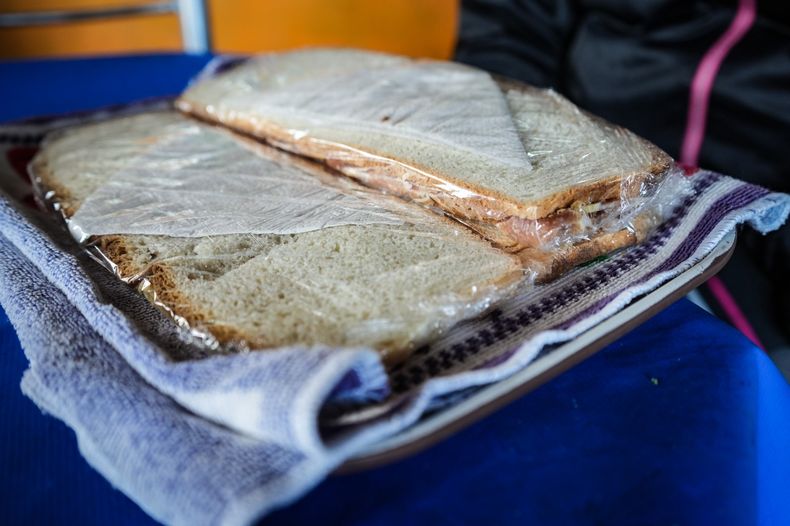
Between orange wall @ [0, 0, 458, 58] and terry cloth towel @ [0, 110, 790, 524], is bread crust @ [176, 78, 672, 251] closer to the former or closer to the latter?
terry cloth towel @ [0, 110, 790, 524]

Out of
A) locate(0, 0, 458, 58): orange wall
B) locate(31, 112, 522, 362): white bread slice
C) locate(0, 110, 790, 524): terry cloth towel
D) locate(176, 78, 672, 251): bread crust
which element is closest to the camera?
locate(0, 110, 790, 524): terry cloth towel

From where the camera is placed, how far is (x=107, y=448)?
0.53 m

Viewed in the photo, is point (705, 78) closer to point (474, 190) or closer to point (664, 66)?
point (664, 66)

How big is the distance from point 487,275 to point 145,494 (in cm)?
37

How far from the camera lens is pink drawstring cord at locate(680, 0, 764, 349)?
1154 millimetres

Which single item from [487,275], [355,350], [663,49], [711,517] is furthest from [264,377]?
[663,49]

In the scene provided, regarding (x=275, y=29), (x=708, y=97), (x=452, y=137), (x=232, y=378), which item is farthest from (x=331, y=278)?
(x=275, y=29)

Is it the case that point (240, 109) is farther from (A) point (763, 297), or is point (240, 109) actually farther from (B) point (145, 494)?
(A) point (763, 297)

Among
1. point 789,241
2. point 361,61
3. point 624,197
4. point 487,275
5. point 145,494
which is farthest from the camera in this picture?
point 361,61

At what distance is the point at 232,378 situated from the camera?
52cm

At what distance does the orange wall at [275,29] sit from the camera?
2840mm

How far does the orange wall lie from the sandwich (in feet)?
6.10

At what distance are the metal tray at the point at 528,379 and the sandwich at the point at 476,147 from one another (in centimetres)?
10

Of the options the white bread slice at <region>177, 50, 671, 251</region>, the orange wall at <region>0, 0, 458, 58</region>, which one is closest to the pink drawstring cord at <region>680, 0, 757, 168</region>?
the white bread slice at <region>177, 50, 671, 251</region>
